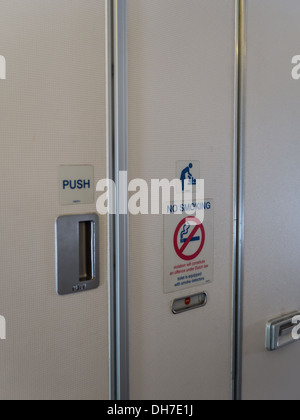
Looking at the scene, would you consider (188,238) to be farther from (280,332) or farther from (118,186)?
(280,332)

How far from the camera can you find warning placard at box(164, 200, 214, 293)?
1.75 meters

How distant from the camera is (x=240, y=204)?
6.53 ft

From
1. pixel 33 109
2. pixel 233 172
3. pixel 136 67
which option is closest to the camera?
pixel 33 109

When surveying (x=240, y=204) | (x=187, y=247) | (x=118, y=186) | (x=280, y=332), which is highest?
(x=118, y=186)

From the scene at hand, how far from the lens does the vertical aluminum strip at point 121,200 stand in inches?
60.3

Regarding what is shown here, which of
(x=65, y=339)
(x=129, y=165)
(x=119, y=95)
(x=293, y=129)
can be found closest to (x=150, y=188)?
(x=129, y=165)

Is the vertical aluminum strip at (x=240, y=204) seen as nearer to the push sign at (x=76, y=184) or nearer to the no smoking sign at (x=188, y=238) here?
the no smoking sign at (x=188, y=238)

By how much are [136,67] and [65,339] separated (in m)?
0.96

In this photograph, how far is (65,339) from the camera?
1481 mm

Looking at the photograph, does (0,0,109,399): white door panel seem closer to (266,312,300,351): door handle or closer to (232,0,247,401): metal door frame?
(232,0,247,401): metal door frame

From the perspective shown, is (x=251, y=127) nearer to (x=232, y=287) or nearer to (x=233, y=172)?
(x=233, y=172)

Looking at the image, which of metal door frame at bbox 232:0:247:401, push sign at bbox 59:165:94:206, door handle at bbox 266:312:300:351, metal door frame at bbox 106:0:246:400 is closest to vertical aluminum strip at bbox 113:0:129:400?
metal door frame at bbox 106:0:246:400

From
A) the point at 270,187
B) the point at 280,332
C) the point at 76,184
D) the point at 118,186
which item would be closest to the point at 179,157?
the point at 118,186

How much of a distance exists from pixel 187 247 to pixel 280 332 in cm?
74
